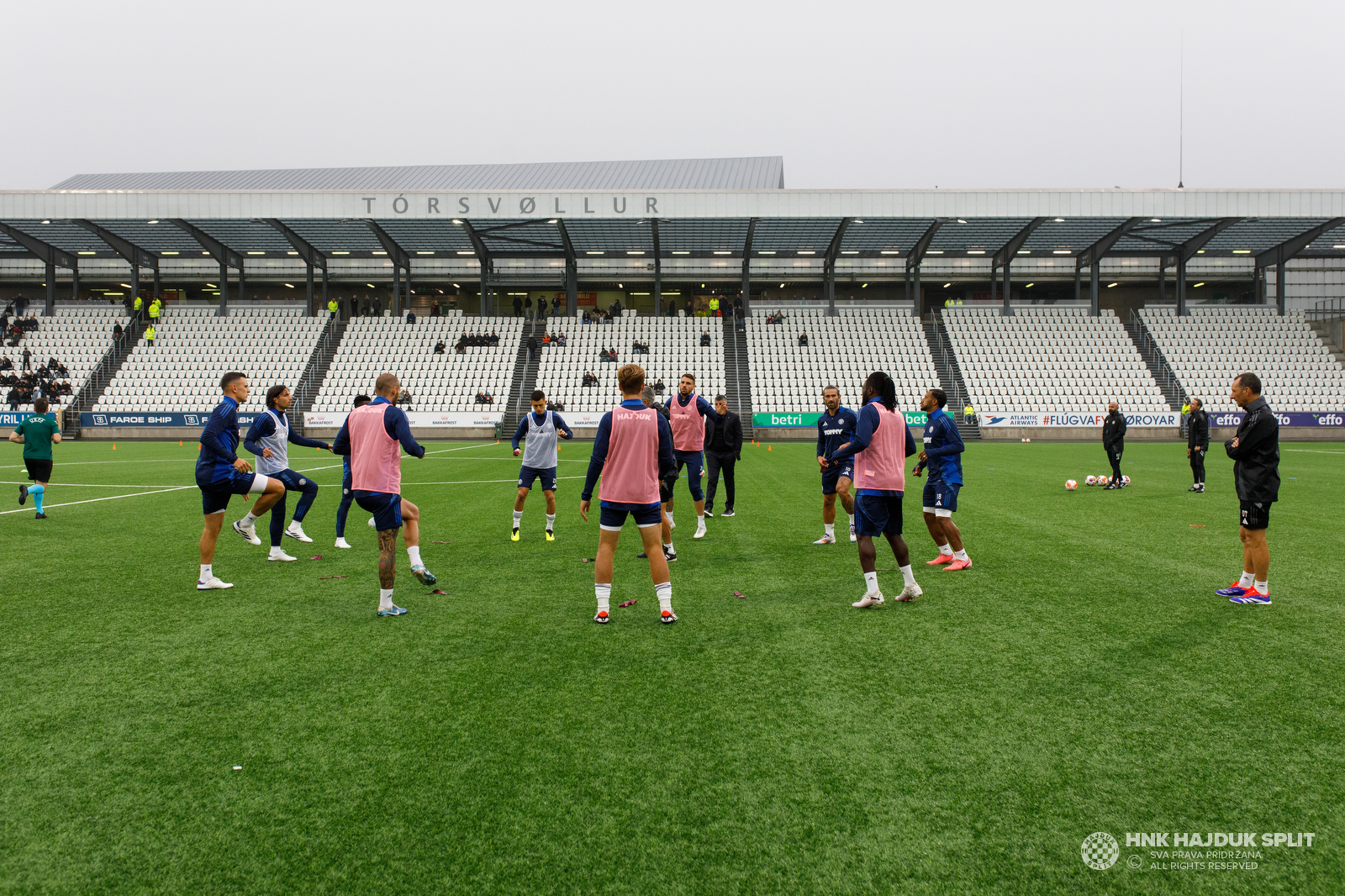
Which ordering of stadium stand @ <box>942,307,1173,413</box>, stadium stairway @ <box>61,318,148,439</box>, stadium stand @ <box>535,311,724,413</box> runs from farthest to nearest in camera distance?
stadium stand @ <box>535,311,724,413</box>, stadium stand @ <box>942,307,1173,413</box>, stadium stairway @ <box>61,318,148,439</box>

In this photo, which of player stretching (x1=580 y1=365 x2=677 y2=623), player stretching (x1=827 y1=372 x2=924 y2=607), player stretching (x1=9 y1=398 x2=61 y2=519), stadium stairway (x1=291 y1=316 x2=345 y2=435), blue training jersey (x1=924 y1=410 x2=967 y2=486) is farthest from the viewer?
stadium stairway (x1=291 y1=316 x2=345 y2=435)

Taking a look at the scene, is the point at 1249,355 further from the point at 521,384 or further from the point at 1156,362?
the point at 521,384

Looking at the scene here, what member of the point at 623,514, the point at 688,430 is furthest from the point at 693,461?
the point at 623,514

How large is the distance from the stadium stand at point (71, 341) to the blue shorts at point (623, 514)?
44.0 metres

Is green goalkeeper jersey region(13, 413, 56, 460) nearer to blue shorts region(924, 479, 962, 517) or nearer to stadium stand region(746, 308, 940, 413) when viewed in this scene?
blue shorts region(924, 479, 962, 517)

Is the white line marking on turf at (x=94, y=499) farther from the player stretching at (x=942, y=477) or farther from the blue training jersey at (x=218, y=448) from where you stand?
the player stretching at (x=942, y=477)

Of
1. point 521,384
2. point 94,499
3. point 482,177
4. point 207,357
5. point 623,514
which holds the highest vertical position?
point 482,177

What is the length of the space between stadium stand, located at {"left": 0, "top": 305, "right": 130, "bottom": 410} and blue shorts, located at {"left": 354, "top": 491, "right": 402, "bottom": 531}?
1668 inches

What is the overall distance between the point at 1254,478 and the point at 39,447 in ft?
53.3

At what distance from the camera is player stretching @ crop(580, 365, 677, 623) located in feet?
19.9

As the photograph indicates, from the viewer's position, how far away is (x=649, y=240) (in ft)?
134

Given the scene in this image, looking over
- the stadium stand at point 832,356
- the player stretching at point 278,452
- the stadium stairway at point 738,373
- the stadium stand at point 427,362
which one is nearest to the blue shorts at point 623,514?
the player stretching at point 278,452

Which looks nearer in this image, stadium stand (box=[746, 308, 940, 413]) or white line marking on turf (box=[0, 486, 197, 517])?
white line marking on turf (box=[0, 486, 197, 517])

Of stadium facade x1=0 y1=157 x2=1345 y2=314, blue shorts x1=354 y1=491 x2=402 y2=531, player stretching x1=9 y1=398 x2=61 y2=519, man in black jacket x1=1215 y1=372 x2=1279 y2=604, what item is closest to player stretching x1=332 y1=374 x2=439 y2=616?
blue shorts x1=354 y1=491 x2=402 y2=531
